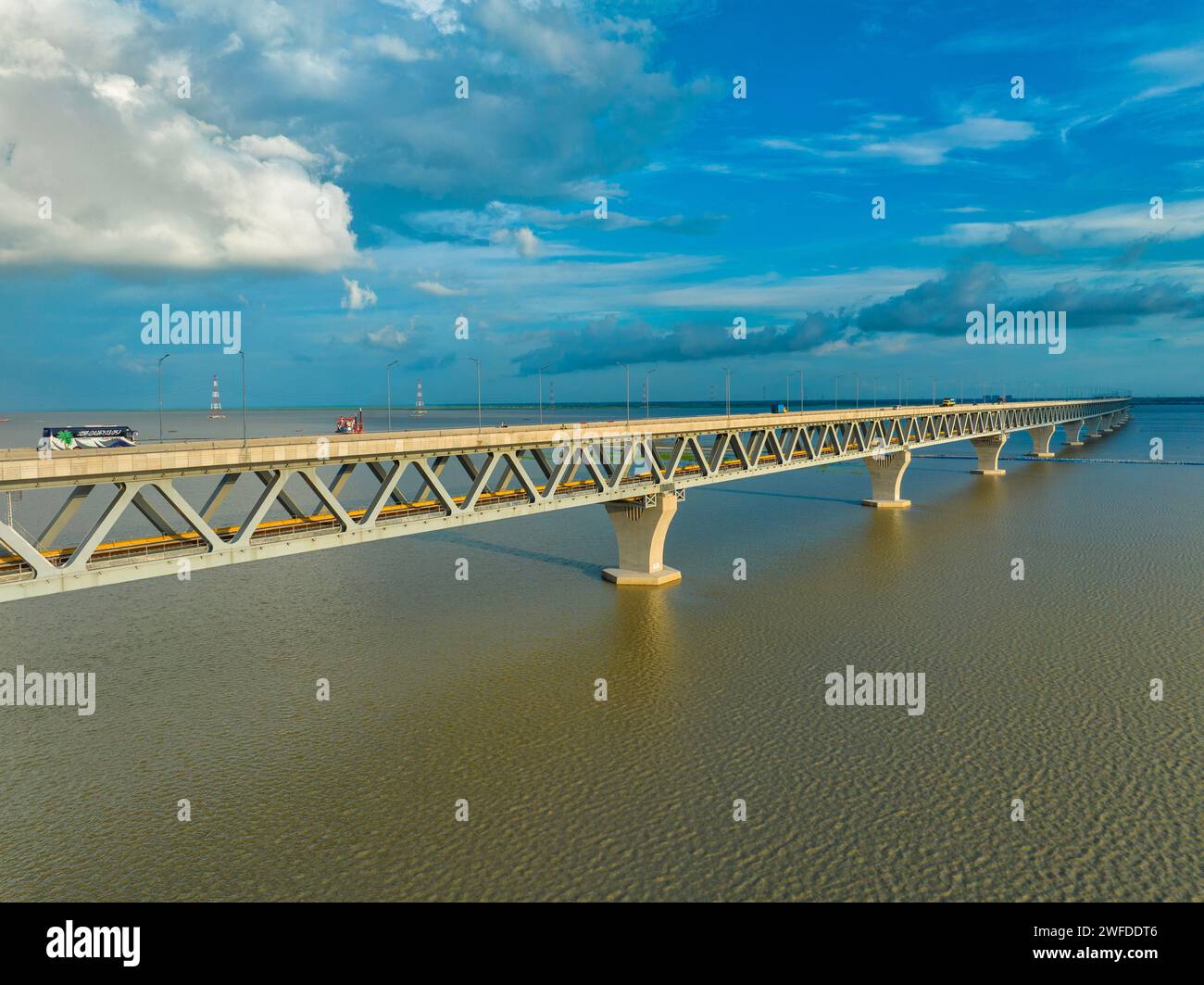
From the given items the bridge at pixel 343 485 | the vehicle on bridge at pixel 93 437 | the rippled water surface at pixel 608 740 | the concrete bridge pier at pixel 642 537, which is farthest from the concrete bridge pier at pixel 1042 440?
the vehicle on bridge at pixel 93 437

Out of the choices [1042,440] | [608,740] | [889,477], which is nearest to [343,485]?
[608,740]

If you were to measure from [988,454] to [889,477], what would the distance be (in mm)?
52229

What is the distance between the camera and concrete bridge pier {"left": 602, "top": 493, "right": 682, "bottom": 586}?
45.8m

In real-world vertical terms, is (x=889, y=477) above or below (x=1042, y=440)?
below

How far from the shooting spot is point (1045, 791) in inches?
854

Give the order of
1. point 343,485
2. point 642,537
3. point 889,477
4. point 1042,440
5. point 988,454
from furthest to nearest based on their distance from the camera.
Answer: point 1042,440, point 988,454, point 889,477, point 642,537, point 343,485

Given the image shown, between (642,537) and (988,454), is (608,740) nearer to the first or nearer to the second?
(642,537)

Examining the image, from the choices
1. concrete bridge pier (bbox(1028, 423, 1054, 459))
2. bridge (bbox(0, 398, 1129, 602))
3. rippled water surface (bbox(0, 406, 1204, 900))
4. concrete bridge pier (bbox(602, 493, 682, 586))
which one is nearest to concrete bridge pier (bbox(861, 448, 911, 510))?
bridge (bbox(0, 398, 1129, 602))

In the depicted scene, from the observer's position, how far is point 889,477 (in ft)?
270

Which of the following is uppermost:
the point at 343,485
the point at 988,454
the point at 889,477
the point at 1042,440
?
the point at 1042,440
